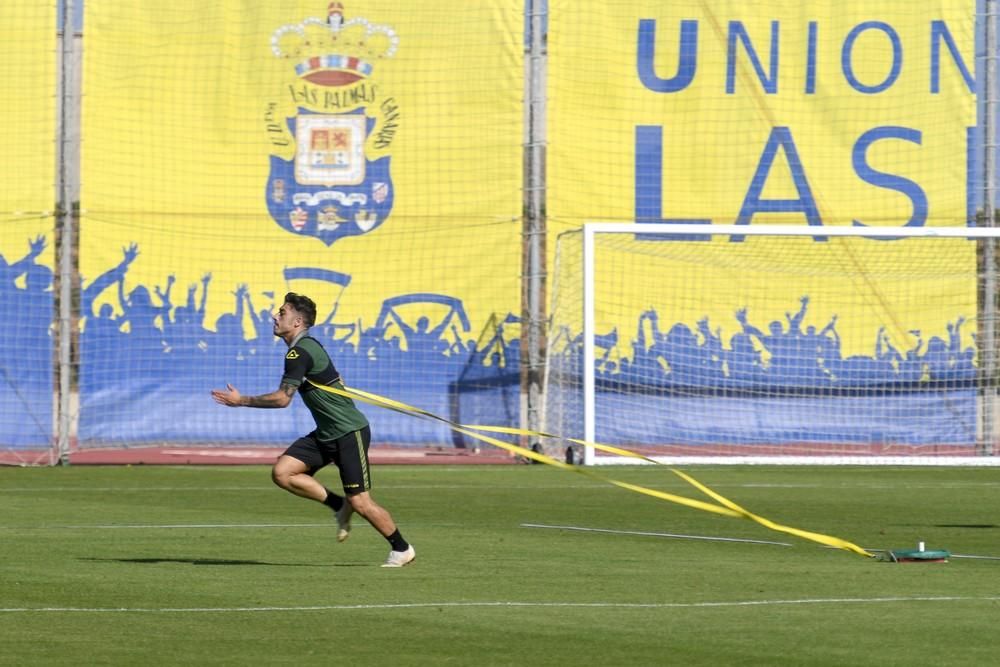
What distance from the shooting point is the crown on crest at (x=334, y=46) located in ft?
86.0

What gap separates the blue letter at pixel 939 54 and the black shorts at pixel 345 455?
51.8 feet

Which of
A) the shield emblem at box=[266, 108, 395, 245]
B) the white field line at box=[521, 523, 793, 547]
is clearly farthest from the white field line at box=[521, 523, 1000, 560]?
the shield emblem at box=[266, 108, 395, 245]

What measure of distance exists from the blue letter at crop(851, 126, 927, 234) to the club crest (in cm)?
668

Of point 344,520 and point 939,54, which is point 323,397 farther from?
point 939,54

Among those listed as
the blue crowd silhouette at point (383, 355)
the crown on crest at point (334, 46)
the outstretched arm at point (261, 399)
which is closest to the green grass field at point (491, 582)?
the outstretched arm at point (261, 399)

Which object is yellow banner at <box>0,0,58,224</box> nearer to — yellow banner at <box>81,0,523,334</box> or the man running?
yellow banner at <box>81,0,523,334</box>

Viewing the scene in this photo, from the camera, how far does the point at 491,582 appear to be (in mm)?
12367

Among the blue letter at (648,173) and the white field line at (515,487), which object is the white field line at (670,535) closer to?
the white field line at (515,487)

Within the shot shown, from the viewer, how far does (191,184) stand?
2611cm

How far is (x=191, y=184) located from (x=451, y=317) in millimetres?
4033

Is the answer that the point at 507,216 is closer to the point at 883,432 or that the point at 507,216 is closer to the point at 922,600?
the point at 883,432

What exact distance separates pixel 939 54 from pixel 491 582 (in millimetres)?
16909

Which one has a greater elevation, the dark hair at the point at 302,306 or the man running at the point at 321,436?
the dark hair at the point at 302,306

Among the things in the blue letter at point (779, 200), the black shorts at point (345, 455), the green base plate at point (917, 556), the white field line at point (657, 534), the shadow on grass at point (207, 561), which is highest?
the blue letter at point (779, 200)
